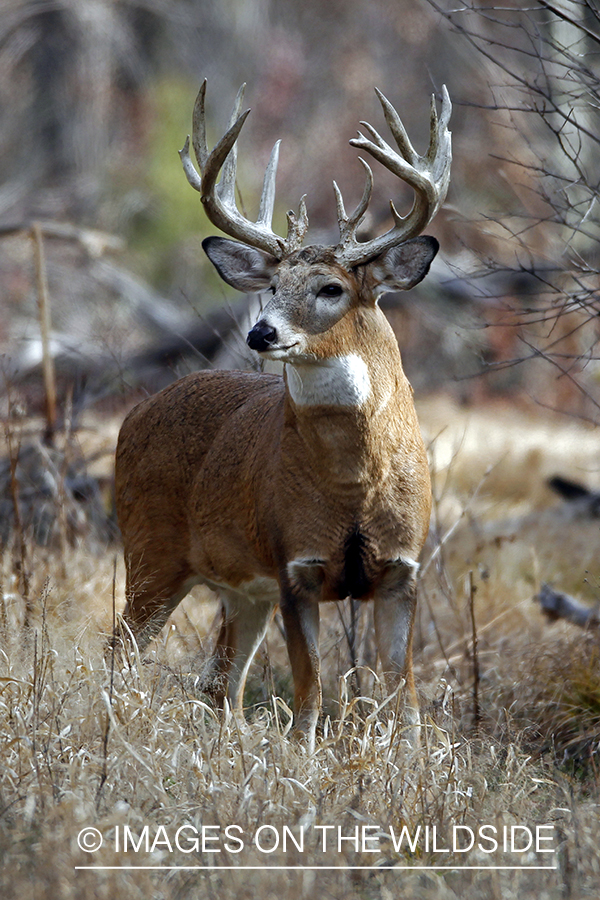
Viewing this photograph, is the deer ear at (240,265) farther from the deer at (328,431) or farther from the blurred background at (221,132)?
the blurred background at (221,132)

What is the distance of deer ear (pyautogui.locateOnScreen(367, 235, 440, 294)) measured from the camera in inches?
179

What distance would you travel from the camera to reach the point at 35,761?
378 cm

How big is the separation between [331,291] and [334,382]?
36 centimetres

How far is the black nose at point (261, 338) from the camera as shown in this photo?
4207mm

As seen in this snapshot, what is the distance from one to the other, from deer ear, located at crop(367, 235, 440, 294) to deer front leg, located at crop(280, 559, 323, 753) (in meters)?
1.18

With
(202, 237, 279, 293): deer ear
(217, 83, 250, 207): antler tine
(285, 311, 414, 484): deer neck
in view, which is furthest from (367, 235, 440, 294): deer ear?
(217, 83, 250, 207): antler tine

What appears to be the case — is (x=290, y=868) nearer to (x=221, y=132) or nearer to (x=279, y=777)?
(x=279, y=777)

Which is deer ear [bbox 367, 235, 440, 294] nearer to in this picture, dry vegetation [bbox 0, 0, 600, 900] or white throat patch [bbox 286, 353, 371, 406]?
white throat patch [bbox 286, 353, 371, 406]

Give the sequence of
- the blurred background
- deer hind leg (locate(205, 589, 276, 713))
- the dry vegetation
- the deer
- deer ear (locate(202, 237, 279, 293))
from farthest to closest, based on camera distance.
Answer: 1. the blurred background
2. deer hind leg (locate(205, 589, 276, 713))
3. deer ear (locate(202, 237, 279, 293))
4. the deer
5. the dry vegetation

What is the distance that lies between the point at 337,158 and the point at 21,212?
6451 millimetres

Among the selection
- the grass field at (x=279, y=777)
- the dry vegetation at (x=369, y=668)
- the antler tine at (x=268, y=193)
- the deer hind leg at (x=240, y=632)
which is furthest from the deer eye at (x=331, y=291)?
the deer hind leg at (x=240, y=632)

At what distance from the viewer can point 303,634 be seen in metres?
4.50

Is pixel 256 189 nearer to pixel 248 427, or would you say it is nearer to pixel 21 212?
pixel 21 212

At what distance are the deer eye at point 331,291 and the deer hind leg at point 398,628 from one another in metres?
1.13
